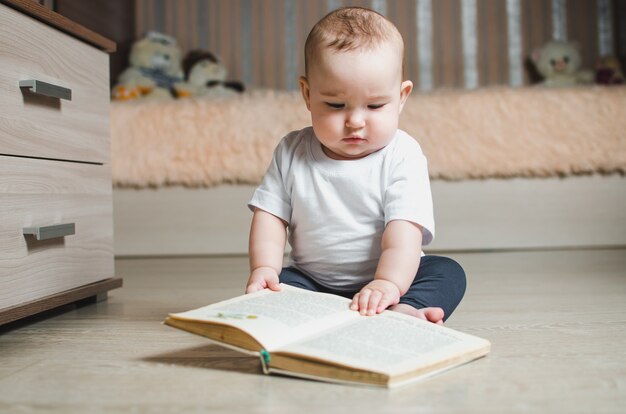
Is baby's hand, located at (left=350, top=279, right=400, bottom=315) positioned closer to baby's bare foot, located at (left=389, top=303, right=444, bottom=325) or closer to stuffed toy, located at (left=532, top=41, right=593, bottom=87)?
baby's bare foot, located at (left=389, top=303, right=444, bottom=325)

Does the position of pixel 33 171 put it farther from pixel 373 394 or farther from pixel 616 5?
pixel 616 5

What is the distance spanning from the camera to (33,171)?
3.24ft

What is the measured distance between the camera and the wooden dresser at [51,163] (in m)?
0.92

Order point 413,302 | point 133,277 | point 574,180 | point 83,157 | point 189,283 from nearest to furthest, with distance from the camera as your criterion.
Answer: point 413,302
point 83,157
point 189,283
point 133,277
point 574,180

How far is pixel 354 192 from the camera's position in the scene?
0.96 m

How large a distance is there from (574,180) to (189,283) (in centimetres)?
107

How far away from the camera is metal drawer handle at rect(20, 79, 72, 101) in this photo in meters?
0.95

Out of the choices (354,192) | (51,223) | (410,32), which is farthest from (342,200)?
(410,32)

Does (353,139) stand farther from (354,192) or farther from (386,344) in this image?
(386,344)

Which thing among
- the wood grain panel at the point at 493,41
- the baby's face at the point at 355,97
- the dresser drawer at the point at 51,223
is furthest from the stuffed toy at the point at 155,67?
the baby's face at the point at 355,97

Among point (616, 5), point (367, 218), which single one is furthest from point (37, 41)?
point (616, 5)

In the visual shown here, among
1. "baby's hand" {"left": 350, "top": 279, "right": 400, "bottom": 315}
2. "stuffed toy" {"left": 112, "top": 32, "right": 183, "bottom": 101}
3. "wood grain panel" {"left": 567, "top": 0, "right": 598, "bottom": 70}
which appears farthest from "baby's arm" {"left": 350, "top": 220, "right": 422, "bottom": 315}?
"wood grain panel" {"left": 567, "top": 0, "right": 598, "bottom": 70}

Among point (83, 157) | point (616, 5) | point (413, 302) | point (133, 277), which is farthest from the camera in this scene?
point (616, 5)

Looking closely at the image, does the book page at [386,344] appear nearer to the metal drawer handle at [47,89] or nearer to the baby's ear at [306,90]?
the baby's ear at [306,90]
